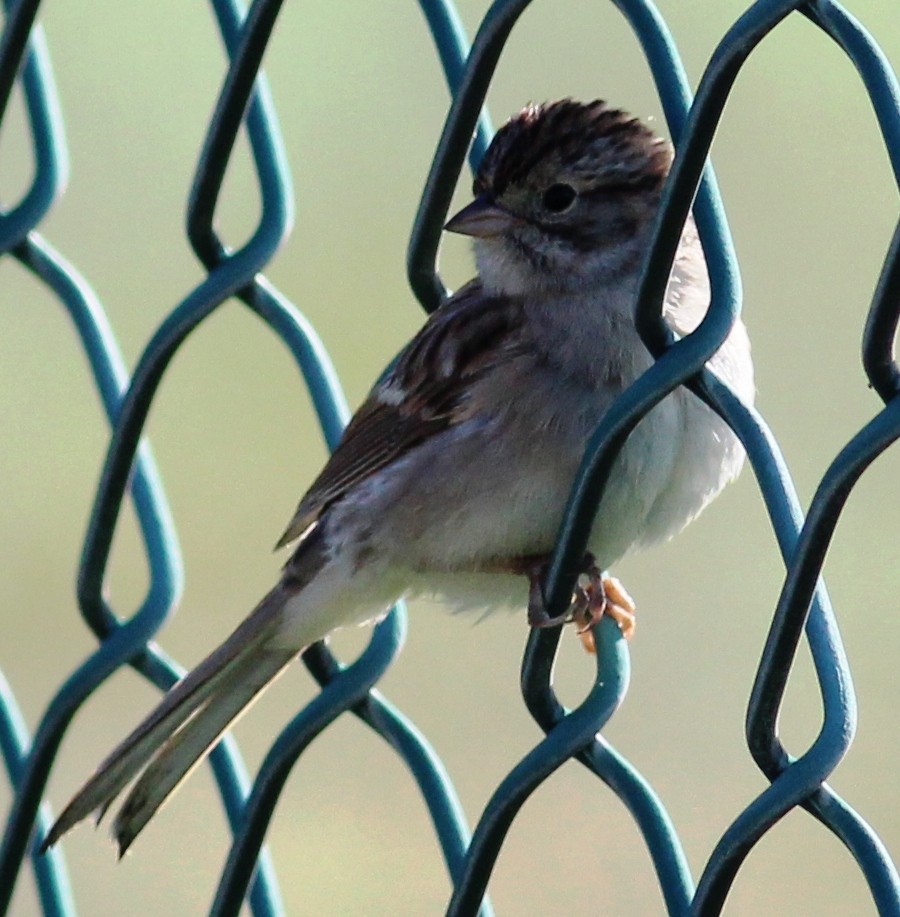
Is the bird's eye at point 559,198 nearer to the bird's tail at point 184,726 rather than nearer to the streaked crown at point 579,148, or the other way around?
the streaked crown at point 579,148

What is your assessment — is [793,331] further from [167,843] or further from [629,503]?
[629,503]

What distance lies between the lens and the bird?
8.02 ft

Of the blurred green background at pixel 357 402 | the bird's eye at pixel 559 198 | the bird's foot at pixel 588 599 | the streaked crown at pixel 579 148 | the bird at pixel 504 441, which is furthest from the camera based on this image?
the blurred green background at pixel 357 402

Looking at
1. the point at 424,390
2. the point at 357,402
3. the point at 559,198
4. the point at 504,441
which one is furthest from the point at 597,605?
the point at 357,402

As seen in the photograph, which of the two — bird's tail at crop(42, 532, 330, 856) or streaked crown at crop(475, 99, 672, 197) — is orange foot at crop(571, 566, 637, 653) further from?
streaked crown at crop(475, 99, 672, 197)

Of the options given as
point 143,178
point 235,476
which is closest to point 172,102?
point 143,178

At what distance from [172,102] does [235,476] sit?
1.45 metres

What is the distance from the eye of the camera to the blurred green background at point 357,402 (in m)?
4.59

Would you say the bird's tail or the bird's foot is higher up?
the bird's foot

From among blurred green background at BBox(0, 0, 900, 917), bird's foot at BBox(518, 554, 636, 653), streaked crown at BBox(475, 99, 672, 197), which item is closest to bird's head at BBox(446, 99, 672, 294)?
streaked crown at BBox(475, 99, 672, 197)

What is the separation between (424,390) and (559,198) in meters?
0.30

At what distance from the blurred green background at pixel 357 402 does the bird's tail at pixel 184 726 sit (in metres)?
1.26

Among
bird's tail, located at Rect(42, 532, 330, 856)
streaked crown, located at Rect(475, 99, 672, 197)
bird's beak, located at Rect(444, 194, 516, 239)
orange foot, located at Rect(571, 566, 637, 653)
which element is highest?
streaked crown, located at Rect(475, 99, 672, 197)

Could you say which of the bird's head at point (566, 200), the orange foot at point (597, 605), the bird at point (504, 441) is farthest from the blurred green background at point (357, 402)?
the orange foot at point (597, 605)
